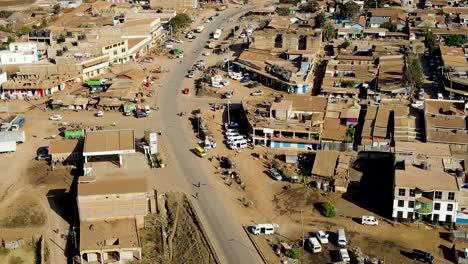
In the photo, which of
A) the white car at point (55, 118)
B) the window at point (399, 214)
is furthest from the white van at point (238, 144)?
the white car at point (55, 118)

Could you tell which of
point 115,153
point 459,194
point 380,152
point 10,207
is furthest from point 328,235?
point 10,207

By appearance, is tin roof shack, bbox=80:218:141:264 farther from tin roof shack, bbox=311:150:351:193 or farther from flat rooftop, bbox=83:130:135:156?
tin roof shack, bbox=311:150:351:193

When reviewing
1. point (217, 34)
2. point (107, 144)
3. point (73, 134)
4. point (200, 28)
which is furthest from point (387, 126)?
point (200, 28)

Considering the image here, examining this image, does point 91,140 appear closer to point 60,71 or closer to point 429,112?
point 60,71

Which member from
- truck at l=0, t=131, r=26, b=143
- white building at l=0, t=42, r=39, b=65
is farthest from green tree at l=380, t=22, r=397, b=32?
truck at l=0, t=131, r=26, b=143

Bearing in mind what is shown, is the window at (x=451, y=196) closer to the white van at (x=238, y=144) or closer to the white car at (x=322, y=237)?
the white car at (x=322, y=237)

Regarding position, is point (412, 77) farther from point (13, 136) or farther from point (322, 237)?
point (13, 136)
